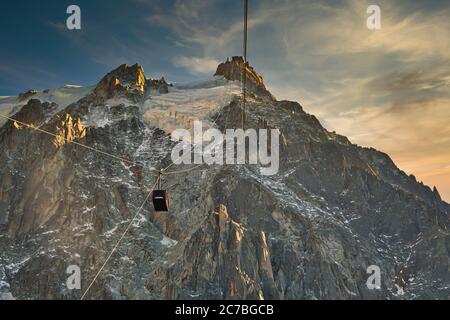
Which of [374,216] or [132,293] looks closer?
[132,293]

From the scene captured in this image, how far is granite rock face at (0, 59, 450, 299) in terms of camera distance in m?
154

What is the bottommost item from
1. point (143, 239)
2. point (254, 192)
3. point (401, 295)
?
point (401, 295)

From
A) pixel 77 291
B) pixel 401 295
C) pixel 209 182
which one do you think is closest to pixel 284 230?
pixel 209 182

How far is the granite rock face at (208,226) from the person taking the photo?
154 meters

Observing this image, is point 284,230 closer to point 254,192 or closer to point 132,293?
point 254,192

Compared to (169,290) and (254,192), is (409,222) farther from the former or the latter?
(169,290)

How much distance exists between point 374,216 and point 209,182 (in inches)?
2162

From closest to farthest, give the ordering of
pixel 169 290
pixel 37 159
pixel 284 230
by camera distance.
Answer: pixel 169 290 < pixel 284 230 < pixel 37 159

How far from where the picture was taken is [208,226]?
156500 millimetres

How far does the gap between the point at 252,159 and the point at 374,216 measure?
43399 mm

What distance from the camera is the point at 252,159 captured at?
608ft

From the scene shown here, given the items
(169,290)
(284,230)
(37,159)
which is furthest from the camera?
(37,159)

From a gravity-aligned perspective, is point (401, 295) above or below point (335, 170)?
below

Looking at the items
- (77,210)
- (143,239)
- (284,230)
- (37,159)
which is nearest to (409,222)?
(284,230)
